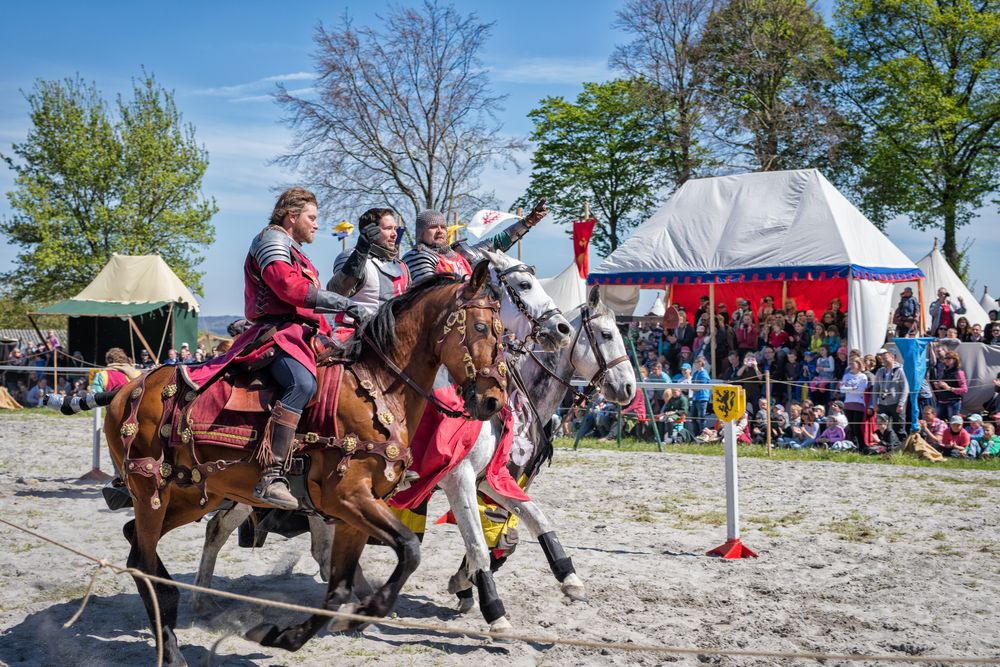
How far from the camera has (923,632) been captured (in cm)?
520

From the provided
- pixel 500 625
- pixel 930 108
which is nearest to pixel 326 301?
pixel 500 625

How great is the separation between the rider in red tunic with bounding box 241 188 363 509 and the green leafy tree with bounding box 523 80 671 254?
30.8 metres

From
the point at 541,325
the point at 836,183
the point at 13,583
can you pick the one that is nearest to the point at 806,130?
the point at 836,183

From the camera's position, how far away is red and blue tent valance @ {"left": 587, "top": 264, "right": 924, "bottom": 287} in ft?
54.7

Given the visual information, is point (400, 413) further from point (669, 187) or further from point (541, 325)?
point (669, 187)

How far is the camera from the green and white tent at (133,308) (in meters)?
25.9

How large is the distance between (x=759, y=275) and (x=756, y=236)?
1.04 meters

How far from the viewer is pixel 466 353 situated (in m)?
4.55

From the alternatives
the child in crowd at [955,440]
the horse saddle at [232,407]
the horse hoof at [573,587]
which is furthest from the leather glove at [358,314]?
the child in crowd at [955,440]

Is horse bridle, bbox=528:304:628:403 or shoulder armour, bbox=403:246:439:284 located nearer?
shoulder armour, bbox=403:246:439:284

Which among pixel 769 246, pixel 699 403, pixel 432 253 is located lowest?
pixel 699 403

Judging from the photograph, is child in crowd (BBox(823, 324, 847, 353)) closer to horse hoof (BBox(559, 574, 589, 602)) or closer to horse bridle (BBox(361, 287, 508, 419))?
horse hoof (BBox(559, 574, 589, 602))

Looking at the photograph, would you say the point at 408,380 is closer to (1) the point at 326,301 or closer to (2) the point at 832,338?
(1) the point at 326,301

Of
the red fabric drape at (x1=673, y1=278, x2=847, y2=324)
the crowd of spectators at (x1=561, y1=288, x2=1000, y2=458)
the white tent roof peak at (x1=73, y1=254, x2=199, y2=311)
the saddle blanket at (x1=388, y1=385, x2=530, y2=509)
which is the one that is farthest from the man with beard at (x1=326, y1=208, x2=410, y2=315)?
the white tent roof peak at (x1=73, y1=254, x2=199, y2=311)
